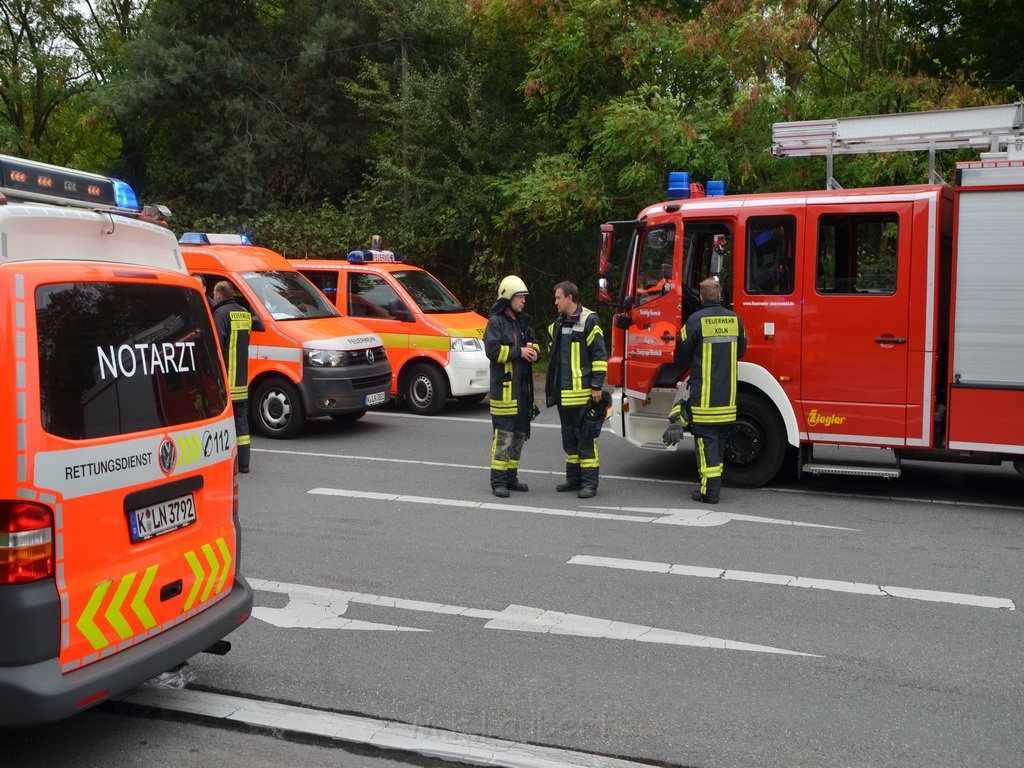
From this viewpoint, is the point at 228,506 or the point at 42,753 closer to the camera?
the point at 42,753

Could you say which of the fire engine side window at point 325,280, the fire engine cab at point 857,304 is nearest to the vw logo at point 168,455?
the fire engine cab at point 857,304

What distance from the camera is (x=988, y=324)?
796cm

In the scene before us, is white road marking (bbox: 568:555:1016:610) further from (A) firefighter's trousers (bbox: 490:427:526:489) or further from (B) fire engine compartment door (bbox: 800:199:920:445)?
(B) fire engine compartment door (bbox: 800:199:920:445)

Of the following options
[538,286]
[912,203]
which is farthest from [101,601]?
[538,286]

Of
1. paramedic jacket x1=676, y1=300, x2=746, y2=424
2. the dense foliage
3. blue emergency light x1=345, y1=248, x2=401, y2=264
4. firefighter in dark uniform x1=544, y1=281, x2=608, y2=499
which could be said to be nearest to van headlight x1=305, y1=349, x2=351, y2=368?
blue emergency light x1=345, y1=248, x2=401, y2=264

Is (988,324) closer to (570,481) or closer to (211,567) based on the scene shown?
(570,481)

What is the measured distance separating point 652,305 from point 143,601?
243 inches

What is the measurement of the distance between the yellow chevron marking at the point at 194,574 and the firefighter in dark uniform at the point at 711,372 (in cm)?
504

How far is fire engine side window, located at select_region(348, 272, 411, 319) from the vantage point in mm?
13516

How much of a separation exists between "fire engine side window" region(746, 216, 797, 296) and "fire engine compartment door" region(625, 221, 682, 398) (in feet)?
2.16

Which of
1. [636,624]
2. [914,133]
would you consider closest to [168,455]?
[636,624]

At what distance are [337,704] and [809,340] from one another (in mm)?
5460

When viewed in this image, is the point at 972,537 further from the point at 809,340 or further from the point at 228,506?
the point at 228,506

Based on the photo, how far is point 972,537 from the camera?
7441mm
